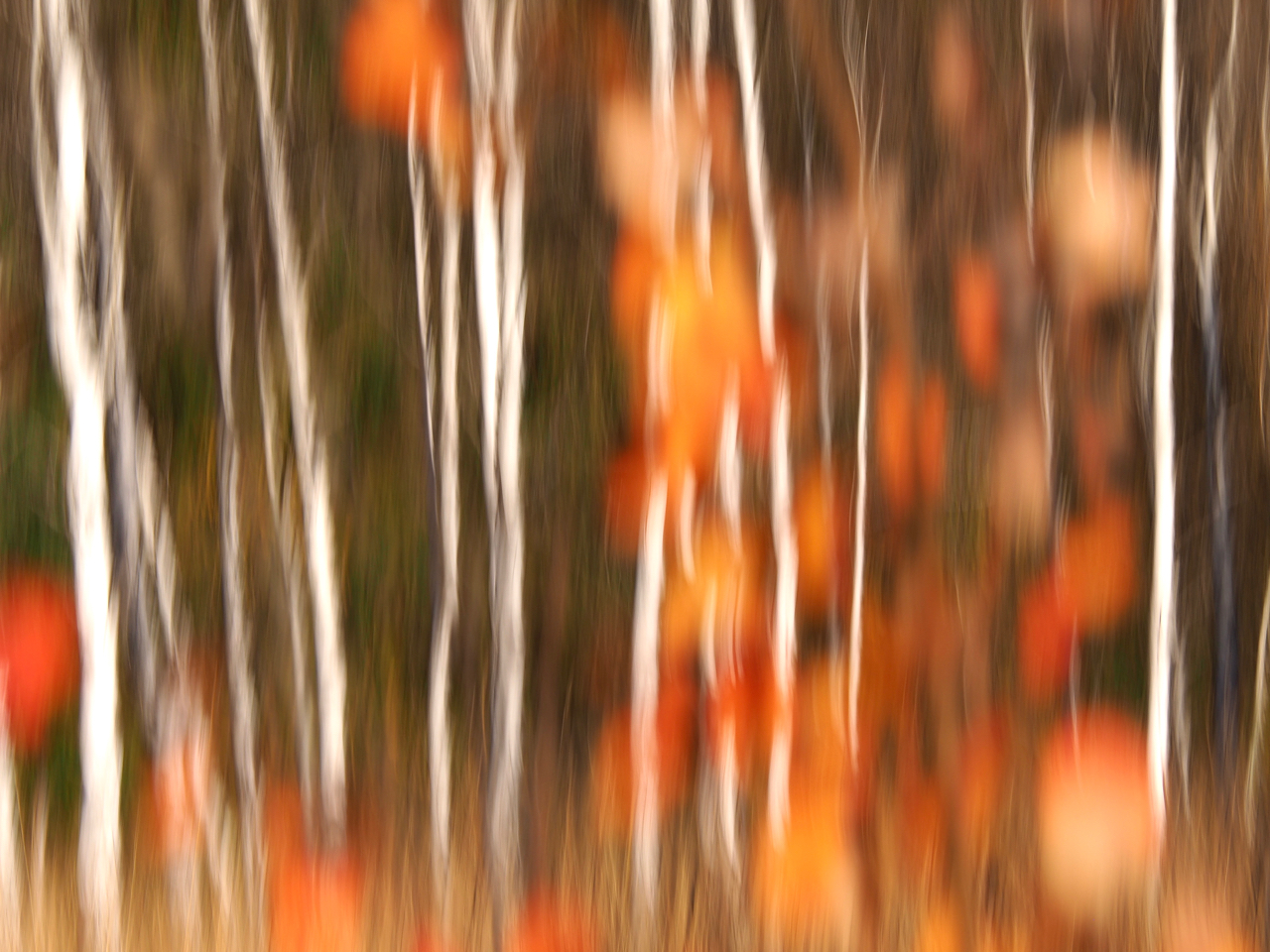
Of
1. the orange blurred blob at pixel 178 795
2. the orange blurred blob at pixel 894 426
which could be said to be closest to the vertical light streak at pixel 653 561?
the orange blurred blob at pixel 894 426

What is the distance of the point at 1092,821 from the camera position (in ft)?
1.97

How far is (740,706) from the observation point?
1.95ft

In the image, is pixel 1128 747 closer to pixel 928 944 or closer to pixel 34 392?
pixel 928 944

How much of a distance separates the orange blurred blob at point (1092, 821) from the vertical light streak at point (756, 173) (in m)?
0.25

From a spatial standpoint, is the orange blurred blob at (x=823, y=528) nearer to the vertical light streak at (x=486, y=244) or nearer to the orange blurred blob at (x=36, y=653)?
the vertical light streak at (x=486, y=244)

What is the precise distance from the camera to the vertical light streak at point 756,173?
58 cm

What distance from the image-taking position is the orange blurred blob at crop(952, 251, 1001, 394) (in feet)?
1.92

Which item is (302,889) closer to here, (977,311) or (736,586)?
(736,586)

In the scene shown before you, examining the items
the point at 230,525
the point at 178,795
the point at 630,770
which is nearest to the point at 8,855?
the point at 178,795

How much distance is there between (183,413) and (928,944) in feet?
1.50

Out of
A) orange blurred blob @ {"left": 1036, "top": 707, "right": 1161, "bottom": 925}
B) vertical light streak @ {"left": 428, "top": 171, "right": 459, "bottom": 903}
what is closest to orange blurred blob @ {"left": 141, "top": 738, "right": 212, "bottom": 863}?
vertical light streak @ {"left": 428, "top": 171, "right": 459, "bottom": 903}

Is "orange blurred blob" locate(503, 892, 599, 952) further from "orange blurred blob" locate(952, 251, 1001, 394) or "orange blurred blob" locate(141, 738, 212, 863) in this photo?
"orange blurred blob" locate(952, 251, 1001, 394)

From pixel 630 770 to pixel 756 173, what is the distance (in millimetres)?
305

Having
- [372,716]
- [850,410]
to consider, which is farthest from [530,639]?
[850,410]
